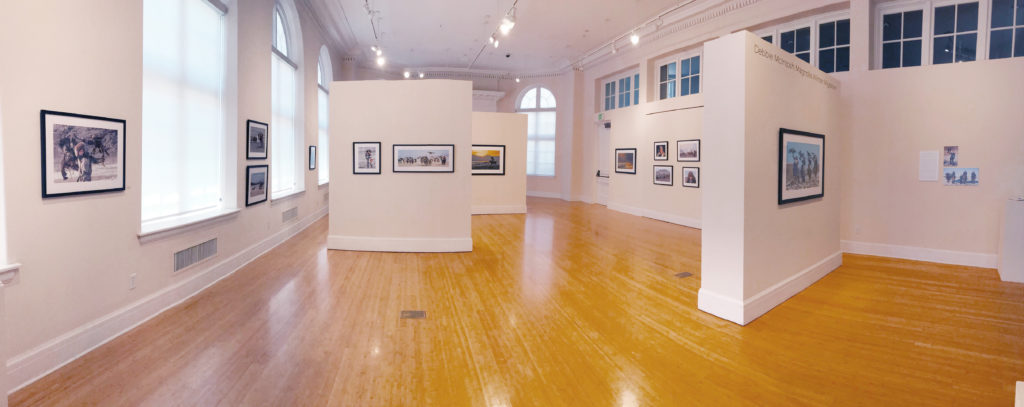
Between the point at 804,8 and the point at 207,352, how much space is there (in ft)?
37.6

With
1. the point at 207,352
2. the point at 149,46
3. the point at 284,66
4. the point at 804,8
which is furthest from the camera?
the point at 284,66

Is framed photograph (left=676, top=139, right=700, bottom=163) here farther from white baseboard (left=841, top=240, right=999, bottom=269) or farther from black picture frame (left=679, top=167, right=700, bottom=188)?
white baseboard (left=841, top=240, right=999, bottom=269)

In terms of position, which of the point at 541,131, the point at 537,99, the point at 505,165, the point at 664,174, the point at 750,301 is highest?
the point at 537,99

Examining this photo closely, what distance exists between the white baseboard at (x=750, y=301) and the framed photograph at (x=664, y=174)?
6850 millimetres

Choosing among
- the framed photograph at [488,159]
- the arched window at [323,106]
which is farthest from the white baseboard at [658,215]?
the arched window at [323,106]

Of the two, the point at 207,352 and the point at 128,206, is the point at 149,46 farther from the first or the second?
the point at 207,352

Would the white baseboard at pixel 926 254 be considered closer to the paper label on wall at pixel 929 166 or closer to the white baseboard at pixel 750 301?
the paper label on wall at pixel 929 166

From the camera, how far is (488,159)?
14.9 metres

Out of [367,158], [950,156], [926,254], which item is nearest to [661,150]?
[950,156]

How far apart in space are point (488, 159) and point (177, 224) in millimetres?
10070

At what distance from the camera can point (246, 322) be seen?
4867 mm

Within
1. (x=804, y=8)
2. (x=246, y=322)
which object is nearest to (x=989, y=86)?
(x=804, y=8)

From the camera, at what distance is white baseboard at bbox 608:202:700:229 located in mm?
12156

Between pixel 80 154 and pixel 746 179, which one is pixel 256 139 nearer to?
pixel 80 154
